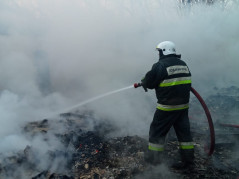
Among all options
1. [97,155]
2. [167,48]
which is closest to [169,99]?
[167,48]

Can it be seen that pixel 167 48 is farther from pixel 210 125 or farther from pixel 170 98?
pixel 210 125

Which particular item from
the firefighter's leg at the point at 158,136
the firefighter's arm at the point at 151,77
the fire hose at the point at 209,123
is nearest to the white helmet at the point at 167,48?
the firefighter's arm at the point at 151,77

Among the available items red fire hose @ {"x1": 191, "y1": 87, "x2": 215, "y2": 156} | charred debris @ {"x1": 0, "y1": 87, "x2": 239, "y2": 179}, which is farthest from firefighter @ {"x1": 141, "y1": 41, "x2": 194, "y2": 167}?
red fire hose @ {"x1": 191, "y1": 87, "x2": 215, "y2": 156}

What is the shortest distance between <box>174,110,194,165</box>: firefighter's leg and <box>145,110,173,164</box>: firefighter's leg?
0.19 m

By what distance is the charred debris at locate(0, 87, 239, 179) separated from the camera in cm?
324

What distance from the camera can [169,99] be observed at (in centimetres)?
328

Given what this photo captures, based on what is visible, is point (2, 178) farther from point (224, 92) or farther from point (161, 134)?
point (224, 92)

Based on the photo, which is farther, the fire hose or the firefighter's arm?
the fire hose

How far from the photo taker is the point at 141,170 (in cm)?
336

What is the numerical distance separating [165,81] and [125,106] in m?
2.62

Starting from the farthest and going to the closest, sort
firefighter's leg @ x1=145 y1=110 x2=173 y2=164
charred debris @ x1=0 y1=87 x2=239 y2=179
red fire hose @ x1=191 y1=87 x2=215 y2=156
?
1. red fire hose @ x1=191 y1=87 x2=215 y2=156
2. firefighter's leg @ x1=145 y1=110 x2=173 y2=164
3. charred debris @ x1=0 y1=87 x2=239 y2=179

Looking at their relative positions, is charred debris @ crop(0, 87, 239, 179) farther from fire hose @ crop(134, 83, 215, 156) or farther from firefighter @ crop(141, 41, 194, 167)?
firefighter @ crop(141, 41, 194, 167)

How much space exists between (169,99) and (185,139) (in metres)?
0.71

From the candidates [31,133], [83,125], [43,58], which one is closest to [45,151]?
[31,133]
